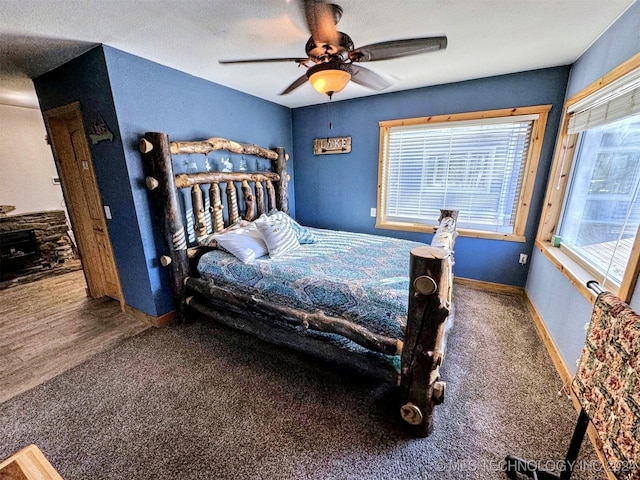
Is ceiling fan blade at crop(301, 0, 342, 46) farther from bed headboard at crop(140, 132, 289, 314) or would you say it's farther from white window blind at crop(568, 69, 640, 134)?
white window blind at crop(568, 69, 640, 134)

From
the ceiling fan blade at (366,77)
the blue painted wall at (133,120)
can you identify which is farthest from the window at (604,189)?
the blue painted wall at (133,120)

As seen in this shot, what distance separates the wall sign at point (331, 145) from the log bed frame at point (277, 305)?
0.59 m

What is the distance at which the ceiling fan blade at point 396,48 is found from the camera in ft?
4.64

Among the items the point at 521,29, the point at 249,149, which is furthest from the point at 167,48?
the point at 521,29

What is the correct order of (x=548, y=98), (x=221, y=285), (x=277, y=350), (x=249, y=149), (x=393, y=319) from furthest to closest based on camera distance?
(x=249, y=149)
(x=548, y=98)
(x=221, y=285)
(x=277, y=350)
(x=393, y=319)

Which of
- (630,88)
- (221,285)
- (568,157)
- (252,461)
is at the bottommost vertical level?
(252,461)

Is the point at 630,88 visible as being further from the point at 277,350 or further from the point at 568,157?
the point at 277,350

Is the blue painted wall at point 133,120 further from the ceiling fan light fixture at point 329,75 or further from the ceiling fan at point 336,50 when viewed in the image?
the ceiling fan light fixture at point 329,75

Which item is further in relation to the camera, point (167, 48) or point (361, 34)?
point (167, 48)

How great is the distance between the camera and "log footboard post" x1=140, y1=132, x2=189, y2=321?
222cm

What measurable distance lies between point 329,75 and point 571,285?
2309 millimetres

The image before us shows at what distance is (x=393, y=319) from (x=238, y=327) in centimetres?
135

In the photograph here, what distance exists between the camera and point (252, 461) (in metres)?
1.38

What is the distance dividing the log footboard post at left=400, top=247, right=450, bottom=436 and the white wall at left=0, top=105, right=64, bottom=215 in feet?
19.1
